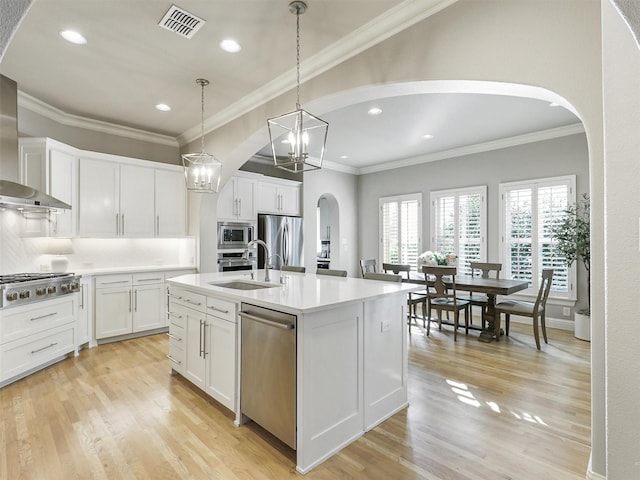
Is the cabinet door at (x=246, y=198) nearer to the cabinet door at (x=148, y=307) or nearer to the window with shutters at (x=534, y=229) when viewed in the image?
the cabinet door at (x=148, y=307)

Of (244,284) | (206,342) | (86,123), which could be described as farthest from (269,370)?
(86,123)

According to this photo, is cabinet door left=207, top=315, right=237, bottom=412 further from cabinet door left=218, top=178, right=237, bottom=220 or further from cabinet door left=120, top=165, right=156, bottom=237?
cabinet door left=218, top=178, right=237, bottom=220

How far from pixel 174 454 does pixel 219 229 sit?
3.59 meters

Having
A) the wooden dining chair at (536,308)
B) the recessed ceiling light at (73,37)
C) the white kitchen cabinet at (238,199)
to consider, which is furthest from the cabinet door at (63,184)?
the wooden dining chair at (536,308)

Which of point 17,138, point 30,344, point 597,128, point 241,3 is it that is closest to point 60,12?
point 241,3

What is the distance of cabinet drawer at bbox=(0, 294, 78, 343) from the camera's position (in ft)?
10.2

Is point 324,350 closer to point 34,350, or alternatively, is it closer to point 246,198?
point 34,350

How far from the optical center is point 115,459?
2045 millimetres

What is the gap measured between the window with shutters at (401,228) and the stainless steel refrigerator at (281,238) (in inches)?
79.2

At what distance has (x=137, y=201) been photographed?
4734 mm

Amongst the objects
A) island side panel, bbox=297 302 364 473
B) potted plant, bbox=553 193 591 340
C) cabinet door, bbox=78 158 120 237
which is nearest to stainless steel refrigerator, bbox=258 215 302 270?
cabinet door, bbox=78 158 120 237

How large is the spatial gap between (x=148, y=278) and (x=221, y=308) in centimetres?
260

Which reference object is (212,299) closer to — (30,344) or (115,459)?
(115,459)

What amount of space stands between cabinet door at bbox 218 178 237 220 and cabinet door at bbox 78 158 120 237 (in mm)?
1428
